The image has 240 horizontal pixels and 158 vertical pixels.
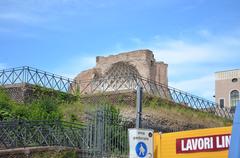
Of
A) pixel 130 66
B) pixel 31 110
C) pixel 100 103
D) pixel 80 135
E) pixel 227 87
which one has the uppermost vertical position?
pixel 130 66

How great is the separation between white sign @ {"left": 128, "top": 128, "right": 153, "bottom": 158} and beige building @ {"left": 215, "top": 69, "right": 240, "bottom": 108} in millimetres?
54941

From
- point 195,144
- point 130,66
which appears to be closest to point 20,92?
point 195,144

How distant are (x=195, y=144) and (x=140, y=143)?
995mm

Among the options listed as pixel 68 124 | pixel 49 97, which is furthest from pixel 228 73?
pixel 68 124

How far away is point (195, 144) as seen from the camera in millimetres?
10156

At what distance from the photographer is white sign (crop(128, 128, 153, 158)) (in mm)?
10080

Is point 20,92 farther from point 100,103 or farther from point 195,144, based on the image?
point 195,144

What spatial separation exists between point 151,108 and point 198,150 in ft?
51.6

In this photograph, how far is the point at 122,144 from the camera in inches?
622

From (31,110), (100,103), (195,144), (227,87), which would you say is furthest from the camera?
(227,87)

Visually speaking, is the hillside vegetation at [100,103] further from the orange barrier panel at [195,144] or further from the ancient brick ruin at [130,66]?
the ancient brick ruin at [130,66]

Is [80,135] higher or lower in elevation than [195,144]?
higher

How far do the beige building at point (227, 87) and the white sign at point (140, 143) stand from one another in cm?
5494

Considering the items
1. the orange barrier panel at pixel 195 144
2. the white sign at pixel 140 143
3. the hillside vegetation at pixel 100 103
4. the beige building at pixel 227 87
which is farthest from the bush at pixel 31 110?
the beige building at pixel 227 87
